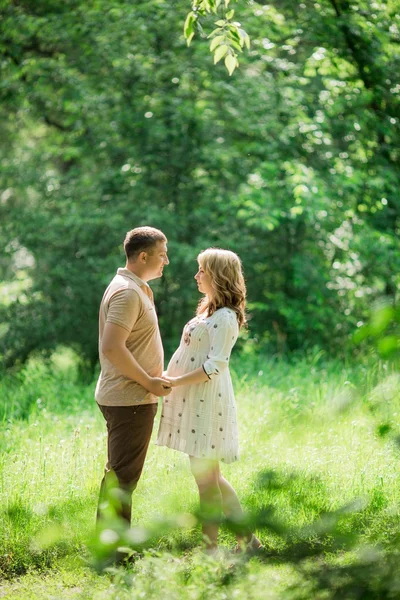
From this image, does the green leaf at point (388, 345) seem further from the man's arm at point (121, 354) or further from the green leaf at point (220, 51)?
the green leaf at point (220, 51)

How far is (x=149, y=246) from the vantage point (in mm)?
3910

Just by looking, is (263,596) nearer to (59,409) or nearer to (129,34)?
(59,409)

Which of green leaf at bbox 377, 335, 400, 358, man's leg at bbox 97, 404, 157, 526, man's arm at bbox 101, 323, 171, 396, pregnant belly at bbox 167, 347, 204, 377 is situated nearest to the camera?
green leaf at bbox 377, 335, 400, 358

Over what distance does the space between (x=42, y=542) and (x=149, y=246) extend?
2.30m

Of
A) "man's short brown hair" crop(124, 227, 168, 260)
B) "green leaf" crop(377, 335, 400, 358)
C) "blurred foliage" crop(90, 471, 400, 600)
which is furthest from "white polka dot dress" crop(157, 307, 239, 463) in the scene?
"green leaf" crop(377, 335, 400, 358)

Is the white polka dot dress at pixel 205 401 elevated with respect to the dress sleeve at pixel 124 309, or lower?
lower

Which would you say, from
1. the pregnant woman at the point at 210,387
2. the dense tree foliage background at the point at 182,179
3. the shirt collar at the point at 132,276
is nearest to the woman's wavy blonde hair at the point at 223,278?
the pregnant woman at the point at 210,387

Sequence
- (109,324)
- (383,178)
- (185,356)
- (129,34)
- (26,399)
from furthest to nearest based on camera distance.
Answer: (129,34), (383,178), (26,399), (185,356), (109,324)

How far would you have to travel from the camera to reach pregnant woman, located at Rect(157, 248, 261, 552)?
386 cm

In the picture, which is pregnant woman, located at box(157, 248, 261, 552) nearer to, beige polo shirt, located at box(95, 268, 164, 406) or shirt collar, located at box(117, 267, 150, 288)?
beige polo shirt, located at box(95, 268, 164, 406)

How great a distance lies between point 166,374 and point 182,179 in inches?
264

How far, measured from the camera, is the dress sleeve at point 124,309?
3744 millimetres

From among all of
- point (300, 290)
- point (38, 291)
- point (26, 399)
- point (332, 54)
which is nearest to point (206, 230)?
point (300, 290)

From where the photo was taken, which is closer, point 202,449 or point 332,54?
point 202,449
